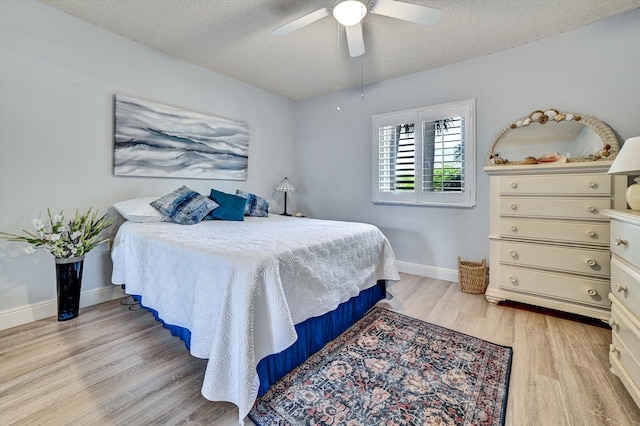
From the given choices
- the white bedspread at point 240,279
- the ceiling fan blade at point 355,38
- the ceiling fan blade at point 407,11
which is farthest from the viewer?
the ceiling fan blade at point 355,38

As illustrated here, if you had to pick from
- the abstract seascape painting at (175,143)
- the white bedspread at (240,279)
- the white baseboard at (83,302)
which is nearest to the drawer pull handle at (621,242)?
the white bedspread at (240,279)

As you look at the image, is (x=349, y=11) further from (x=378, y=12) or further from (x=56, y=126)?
(x=56, y=126)

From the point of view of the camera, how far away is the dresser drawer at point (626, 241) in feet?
4.44

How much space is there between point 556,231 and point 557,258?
0.72 feet

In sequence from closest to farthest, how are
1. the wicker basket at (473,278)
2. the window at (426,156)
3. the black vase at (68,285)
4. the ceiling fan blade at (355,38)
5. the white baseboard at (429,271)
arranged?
1. the ceiling fan blade at (355,38)
2. the black vase at (68,285)
3. the wicker basket at (473,278)
4. the window at (426,156)
5. the white baseboard at (429,271)

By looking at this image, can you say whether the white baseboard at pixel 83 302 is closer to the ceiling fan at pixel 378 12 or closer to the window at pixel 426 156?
the window at pixel 426 156

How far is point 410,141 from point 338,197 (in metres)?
1.26

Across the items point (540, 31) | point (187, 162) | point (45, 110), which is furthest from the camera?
point (187, 162)

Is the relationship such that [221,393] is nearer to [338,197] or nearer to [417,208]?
[417,208]

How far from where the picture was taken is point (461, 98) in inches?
120

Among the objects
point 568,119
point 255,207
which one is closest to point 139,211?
point 255,207

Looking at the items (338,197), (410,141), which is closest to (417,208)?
(410,141)

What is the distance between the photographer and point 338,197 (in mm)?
4086

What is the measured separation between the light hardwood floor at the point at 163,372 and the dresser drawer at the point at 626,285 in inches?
17.7
